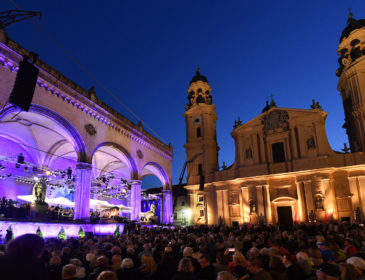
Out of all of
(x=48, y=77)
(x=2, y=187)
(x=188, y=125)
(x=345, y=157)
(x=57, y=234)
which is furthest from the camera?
(x=188, y=125)

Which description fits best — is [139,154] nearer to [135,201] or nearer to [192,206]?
[135,201]

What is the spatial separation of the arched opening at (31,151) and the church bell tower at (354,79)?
23.9 metres

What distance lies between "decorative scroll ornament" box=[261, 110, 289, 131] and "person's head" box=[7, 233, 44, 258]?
2851cm

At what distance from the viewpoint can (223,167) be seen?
101ft

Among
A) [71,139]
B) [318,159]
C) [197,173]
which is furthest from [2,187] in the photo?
[318,159]

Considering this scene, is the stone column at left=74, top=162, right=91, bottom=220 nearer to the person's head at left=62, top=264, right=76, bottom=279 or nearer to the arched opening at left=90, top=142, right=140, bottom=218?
the arched opening at left=90, top=142, right=140, bottom=218

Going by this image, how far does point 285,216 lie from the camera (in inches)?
1046

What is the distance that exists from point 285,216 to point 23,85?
80.2 feet

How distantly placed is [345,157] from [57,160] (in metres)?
26.3

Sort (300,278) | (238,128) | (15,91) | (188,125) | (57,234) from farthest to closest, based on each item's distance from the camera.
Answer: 1. (188,125)
2. (238,128)
3. (57,234)
4. (15,91)
5. (300,278)

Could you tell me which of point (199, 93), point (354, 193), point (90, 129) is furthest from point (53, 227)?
point (199, 93)

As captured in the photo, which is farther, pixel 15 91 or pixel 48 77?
pixel 48 77

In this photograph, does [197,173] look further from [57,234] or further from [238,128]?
[57,234]

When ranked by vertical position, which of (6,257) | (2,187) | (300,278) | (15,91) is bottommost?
(300,278)
